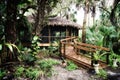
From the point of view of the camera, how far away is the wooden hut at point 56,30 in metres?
21.9

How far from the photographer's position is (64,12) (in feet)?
125

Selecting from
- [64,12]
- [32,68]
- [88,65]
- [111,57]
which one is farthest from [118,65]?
[64,12]

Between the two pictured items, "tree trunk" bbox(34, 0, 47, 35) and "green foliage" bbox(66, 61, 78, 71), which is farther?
"tree trunk" bbox(34, 0, 47, 35)

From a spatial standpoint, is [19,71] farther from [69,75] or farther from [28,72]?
[69,75]

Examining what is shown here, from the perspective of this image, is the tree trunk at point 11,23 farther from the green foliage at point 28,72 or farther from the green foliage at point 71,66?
the green foliage at point 71,66

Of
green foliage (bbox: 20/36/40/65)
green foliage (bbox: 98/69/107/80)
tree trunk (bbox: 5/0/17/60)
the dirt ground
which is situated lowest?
the dirt ground

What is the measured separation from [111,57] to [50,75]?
3.77 metres

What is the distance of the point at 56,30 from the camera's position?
75.7ft

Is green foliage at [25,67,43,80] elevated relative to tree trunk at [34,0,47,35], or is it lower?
lower

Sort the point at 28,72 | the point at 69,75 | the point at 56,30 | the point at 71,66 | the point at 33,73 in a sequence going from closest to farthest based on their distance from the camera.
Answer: the point at 33,73, the point at 28,72, the point at 69,75, the point at 71,66, the point at 56,30

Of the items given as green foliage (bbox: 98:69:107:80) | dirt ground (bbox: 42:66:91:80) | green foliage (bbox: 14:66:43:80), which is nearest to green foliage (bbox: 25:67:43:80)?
green foliage (bbox: 14:66:43:80)

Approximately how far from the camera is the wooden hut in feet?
72.0

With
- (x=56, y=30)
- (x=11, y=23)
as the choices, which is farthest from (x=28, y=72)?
(x=56, y=30)

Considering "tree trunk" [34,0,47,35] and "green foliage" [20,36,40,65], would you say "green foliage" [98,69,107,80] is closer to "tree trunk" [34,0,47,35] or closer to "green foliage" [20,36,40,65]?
"green foliage" [20,36,40,65]
